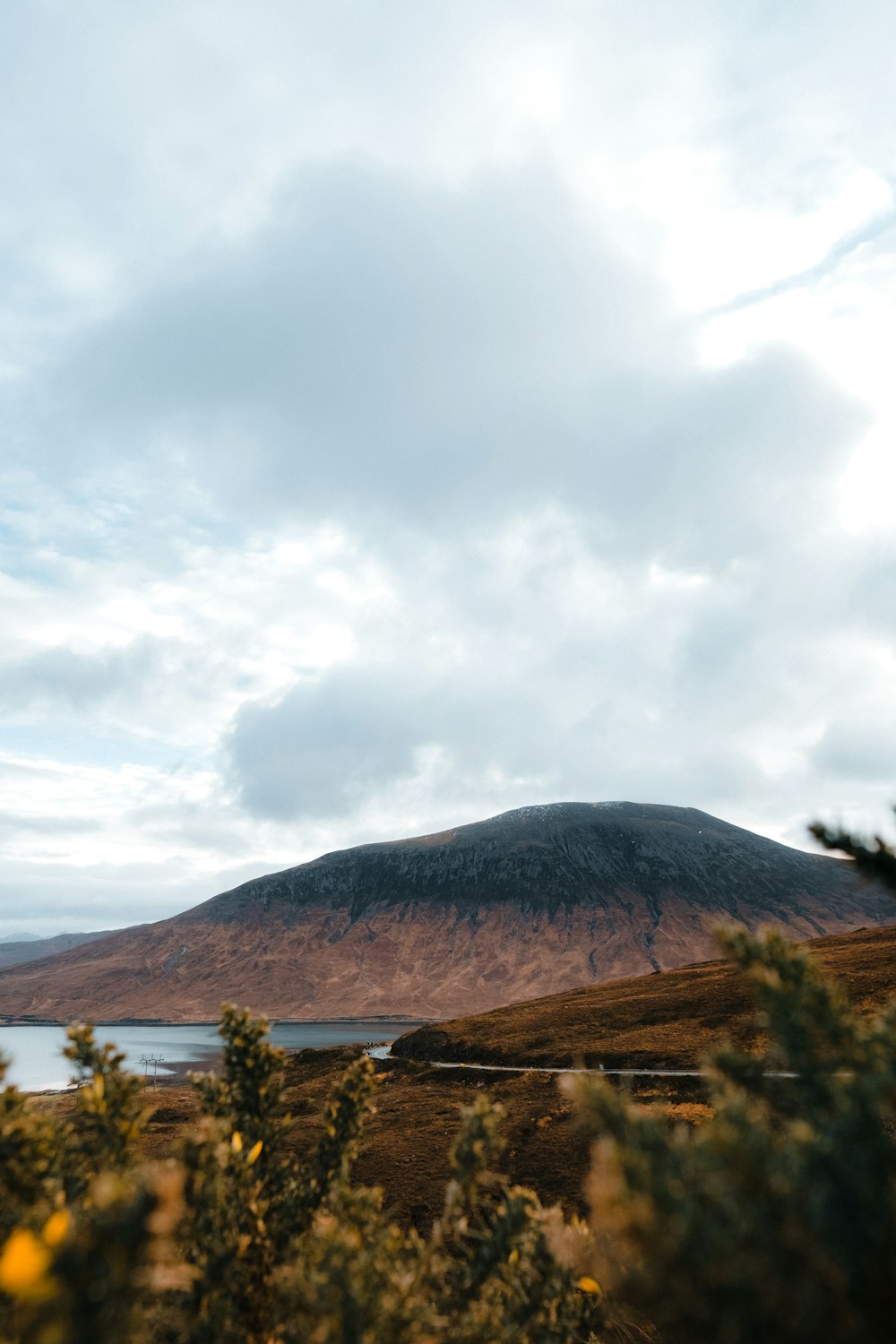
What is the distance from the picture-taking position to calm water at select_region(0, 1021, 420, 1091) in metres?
104

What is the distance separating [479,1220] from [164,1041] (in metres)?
179

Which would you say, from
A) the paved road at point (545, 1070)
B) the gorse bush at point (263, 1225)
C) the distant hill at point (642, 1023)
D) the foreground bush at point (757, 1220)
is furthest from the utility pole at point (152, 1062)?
the foreground bush at point (757, 1220)

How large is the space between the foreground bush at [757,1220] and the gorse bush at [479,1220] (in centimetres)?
1

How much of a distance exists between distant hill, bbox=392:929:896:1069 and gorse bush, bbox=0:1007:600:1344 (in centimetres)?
3814

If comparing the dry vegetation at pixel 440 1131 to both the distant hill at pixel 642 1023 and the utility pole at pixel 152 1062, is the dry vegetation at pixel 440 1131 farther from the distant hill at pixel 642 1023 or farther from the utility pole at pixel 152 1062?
the utility pole at pixel 152 1062

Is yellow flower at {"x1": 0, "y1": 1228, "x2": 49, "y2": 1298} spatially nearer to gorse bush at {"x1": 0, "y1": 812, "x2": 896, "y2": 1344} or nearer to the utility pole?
gorse bush at {"x1": 0, "y1": 812, "x2": 896, "y2": 1344}

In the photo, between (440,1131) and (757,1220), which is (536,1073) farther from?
(757,1220)

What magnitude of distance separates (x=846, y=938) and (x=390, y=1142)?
68.0 m

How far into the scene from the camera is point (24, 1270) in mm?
3139

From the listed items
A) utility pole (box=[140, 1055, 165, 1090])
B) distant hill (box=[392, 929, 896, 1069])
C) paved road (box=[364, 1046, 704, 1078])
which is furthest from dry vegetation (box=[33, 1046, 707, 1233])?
utility pole (box=[140, 1055, 165, 1090])

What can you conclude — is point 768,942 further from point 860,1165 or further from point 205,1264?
point 205,1264

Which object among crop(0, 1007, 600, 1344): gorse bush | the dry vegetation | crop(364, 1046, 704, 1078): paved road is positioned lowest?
the dry vegetation

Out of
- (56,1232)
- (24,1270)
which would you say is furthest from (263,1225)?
(24,1270)

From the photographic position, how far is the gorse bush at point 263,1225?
4.71 m
